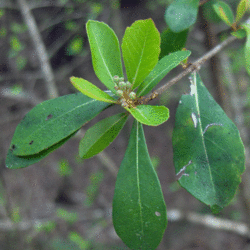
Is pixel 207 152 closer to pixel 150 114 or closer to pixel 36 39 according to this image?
pixel 150 114

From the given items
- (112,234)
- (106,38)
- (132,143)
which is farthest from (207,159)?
(112,234)

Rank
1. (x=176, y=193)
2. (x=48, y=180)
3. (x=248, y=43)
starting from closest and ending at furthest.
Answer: (x=248, y=43), (x=176, y=193), (x=48, y=180)

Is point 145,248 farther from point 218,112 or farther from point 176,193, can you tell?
point 176,193

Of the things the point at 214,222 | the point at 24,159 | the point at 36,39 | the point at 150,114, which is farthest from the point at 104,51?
the point at 36,39

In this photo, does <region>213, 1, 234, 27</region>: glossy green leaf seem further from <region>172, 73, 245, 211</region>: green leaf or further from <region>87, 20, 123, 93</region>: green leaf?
<region>87, 20, 123, 93</region>: green leaf

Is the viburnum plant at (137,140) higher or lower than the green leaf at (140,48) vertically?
lower

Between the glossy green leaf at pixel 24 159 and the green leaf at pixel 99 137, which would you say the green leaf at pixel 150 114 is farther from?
the glossy green leaf at pixel 24 159

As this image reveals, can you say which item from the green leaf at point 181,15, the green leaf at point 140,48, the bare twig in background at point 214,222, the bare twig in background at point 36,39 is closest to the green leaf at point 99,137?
the green leaf at point 140,48
